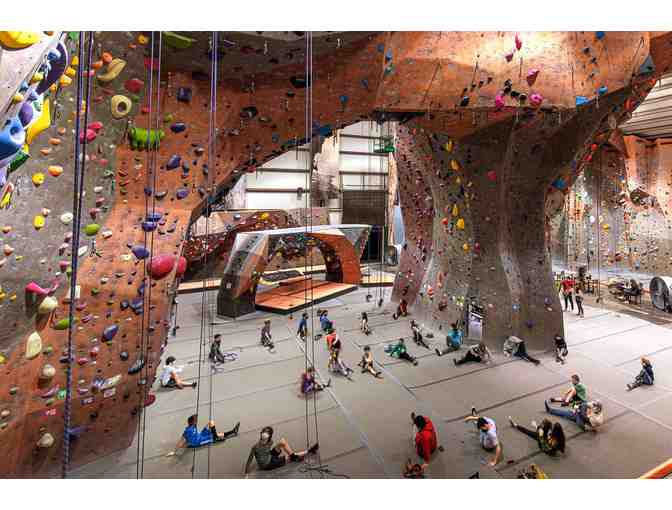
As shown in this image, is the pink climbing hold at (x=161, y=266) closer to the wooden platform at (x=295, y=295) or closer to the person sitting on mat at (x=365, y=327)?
the person sitting on mat at (x=365, y=327)

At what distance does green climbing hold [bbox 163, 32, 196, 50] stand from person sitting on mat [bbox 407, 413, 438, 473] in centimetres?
357

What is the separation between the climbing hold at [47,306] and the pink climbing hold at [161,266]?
0.67 metres

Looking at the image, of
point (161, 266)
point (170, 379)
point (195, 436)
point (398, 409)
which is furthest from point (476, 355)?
point (161, 266)

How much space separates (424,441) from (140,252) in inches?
110

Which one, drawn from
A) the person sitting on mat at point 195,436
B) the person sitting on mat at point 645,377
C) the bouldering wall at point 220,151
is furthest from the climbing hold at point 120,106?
the person sitting on mat at point 645,377

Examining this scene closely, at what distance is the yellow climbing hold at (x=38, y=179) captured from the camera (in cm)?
203

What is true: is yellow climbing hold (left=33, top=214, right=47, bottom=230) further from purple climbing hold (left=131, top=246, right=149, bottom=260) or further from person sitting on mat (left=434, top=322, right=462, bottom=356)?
person sitting on mat (left=434, top=322, right=462, bottom=356)

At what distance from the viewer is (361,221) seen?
49.7ft

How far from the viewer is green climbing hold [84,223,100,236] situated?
99.1 inches

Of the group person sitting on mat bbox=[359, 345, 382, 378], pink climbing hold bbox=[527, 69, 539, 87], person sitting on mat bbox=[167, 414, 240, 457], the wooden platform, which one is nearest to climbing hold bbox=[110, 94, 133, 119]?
person sitting on mat bbox=[167, 414, 240, 457]

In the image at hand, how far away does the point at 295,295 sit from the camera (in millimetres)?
8883

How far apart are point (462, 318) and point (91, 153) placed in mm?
5227

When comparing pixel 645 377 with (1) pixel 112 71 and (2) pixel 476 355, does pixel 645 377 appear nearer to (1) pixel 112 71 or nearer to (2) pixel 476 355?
(2) pixel 476 355
